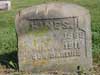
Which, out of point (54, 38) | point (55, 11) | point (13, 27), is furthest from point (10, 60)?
point (13, 27)

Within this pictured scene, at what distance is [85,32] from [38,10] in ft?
2.68

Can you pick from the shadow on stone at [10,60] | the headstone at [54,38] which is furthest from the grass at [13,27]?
the headstone at [54,38]

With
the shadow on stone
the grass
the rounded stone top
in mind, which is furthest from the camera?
Result: the grass

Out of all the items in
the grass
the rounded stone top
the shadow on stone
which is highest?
the rounded stone top

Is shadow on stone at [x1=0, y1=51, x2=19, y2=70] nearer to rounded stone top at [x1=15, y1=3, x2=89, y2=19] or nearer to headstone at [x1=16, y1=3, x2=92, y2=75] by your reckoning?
headstone at [x1=16, y1=3, x2=92, y2=75]

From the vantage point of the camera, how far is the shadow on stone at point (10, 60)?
7346 mm

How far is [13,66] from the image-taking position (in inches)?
287

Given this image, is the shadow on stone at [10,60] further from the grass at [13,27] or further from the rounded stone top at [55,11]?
the rounded stone top at [55,11]

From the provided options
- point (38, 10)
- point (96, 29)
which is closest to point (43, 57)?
point (38, 10)

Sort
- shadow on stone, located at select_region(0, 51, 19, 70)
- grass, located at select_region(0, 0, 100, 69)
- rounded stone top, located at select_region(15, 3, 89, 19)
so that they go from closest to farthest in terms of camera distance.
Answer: rounded stone top, located at select_region(15, 3, 89, 19), shadow on stone, located at select_region(0, 51, 19, 70), grass, located at select_region(0, 0, 100, 69)

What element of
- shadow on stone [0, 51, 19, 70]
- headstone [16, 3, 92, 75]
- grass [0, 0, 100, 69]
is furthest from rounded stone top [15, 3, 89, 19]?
grass [0, 0, 100, 69]

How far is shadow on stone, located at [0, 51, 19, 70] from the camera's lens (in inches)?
289

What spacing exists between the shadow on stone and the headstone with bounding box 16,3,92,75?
1.05ft

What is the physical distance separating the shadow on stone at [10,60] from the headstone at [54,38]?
0.32m
